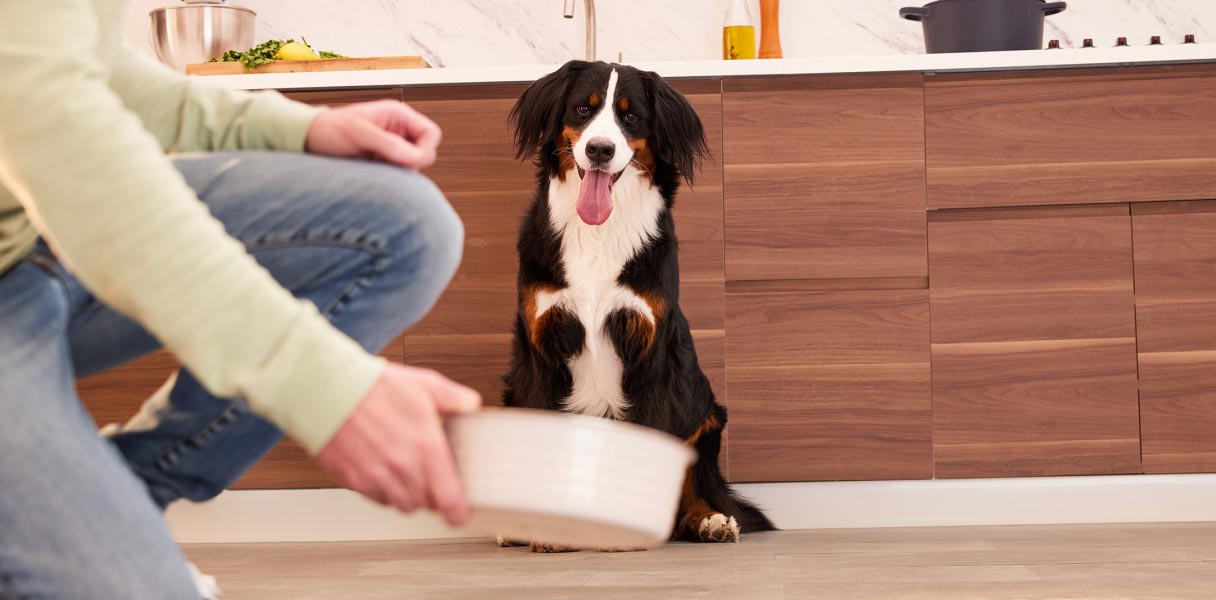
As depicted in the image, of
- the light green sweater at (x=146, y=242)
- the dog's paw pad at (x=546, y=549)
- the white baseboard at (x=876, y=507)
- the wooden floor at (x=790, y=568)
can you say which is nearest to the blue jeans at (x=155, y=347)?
the light green sweater at (x=146, y=242)

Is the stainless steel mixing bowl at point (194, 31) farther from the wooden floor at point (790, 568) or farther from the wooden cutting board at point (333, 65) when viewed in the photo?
the wooden floor at point (790, 568)

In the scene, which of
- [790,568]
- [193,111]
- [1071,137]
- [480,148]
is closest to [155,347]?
[193,111]

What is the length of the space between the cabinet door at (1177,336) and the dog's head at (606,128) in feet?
3.93

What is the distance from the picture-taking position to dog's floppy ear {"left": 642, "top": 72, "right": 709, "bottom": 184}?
242 centimetres

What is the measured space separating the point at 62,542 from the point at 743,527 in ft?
6.55

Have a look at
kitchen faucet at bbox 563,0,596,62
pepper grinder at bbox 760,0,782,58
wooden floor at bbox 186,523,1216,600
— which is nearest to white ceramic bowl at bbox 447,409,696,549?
wooden floor at bbox 186,523,1216,600

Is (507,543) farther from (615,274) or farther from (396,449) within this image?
(396,449)

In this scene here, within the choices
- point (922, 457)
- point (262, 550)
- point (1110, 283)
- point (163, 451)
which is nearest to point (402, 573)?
point (262, 550)

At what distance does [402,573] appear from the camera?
1971 mm

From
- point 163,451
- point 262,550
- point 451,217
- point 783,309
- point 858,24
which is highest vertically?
point 858,24

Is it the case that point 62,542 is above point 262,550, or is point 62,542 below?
above

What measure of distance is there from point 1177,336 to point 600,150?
5.10ft

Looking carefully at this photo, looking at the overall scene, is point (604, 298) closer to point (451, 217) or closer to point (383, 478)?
point (451, 217)

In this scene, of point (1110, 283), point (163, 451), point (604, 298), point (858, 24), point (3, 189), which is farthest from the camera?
point (858, 24)
